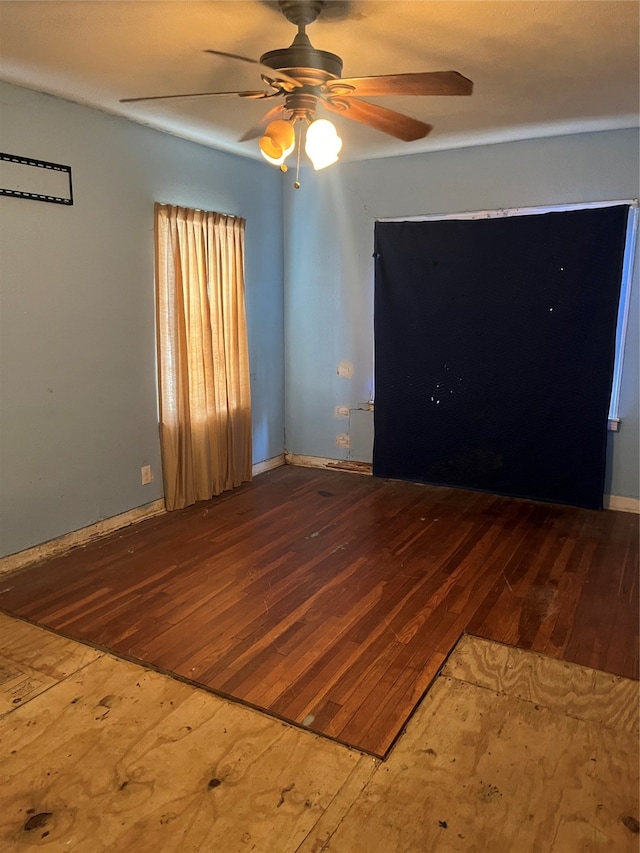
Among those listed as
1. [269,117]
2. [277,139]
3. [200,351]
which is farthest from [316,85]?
[200,351]

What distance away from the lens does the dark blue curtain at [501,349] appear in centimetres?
406

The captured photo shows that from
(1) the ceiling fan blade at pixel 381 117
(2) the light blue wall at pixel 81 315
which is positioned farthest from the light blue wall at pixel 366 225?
(1) the ceiling fan blade at pixel 381 117

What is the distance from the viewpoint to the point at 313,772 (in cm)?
192

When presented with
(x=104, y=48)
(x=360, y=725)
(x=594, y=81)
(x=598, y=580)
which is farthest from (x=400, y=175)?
(x=360, y=725)

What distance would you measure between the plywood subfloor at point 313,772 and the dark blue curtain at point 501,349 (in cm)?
216

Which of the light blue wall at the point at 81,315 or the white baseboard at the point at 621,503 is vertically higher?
the light blue wall at the point at 81,315

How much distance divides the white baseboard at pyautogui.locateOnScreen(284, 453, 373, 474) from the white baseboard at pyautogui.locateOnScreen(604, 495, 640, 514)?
1.78 metres

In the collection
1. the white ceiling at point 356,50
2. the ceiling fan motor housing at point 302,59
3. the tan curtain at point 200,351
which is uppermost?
the white ceiling at point 356,50

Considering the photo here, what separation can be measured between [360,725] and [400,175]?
151 inches

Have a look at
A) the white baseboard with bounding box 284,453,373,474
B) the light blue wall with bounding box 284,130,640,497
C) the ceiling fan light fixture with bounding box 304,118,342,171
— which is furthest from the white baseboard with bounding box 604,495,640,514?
the ceiling fan light fixture with bounding box 304,118,342,171

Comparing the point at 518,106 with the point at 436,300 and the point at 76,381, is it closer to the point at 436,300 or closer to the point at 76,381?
the point at 436,300

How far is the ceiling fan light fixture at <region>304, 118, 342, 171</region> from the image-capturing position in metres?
2.17

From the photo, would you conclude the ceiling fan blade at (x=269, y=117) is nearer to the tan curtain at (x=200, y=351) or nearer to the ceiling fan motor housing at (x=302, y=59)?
the ceiling fan motor housing at (x=302, y=59)

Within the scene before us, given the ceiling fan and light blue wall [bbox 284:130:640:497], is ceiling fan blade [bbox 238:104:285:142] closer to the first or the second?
the ceiling fan
